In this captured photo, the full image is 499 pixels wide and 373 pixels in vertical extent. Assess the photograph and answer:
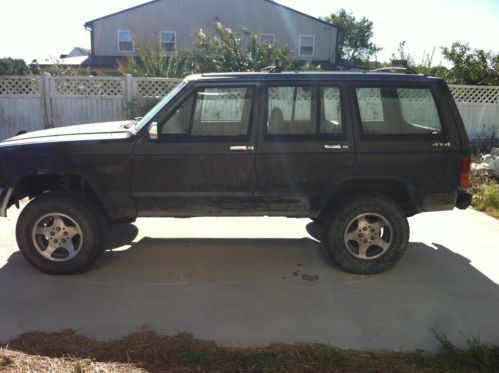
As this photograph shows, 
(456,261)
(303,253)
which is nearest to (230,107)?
(303,253)

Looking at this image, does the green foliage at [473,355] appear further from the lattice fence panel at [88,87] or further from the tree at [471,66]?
the tree at [471,66]

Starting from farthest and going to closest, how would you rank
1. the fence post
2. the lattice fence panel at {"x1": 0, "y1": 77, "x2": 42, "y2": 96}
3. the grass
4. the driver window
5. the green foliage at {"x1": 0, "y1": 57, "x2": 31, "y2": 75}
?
the green foliage at {"x1": 0, "y1": 57, "x2": 31, "y2": 75} → the lattice fence panel at {"x1": 0, "y1": 77, "x2": 42, "y2": 96} → the fence post → the driver window → the grass

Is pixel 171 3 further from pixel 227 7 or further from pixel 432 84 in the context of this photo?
pixel 432 84

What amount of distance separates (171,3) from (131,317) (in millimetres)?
23506

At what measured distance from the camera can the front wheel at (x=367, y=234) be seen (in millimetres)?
4355

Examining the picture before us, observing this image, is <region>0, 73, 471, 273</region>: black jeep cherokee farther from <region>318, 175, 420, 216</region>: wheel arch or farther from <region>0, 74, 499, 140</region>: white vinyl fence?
<region>0, 74, 499, 140</region>: white vinyl fence

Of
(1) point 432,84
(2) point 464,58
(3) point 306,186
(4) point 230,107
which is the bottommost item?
(3) point 306,186

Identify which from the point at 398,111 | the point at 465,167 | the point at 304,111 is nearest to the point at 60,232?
the point at 304,111

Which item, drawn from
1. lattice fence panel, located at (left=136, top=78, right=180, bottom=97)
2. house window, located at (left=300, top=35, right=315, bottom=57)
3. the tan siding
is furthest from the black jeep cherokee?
house window, located at (left=300, top=35, right=315, bottom=57)

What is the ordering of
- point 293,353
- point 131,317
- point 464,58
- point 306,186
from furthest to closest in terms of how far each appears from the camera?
point 464,58
point 306,186
point 131,317
point 293,353

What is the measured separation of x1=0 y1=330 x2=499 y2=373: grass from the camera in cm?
295

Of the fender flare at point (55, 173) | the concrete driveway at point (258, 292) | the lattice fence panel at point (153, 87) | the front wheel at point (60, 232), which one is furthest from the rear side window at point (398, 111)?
the lattice fence panel at point (153, 87)

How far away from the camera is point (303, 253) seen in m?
5.07

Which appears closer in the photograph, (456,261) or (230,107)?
(230,107)
